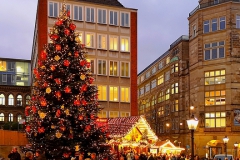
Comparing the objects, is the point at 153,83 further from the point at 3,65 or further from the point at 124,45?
the point at 124,45

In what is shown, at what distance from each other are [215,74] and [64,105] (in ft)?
146

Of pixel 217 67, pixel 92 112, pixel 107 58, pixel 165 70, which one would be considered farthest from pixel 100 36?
pixel 165 70

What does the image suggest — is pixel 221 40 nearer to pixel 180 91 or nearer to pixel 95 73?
pixel 180 91

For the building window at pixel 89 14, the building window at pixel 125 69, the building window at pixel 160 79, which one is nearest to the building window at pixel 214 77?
the building window at pixel 125 69

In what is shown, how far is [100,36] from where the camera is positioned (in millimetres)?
48688

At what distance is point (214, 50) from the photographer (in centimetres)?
6375

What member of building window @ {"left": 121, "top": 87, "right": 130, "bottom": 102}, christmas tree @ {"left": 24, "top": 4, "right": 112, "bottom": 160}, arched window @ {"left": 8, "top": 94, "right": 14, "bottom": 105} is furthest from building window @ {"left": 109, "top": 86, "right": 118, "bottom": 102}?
arched window @ {"left": 8, "top": 94, "right": 14, "bottom": 105}

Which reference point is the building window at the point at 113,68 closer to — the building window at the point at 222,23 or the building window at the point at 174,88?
the building window at the point at 222,23

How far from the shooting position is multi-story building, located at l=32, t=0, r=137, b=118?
4776cm

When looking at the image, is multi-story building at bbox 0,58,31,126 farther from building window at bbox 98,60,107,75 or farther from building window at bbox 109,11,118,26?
building window at bbox 109,11,118,26

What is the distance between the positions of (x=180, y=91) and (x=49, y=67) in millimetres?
53720

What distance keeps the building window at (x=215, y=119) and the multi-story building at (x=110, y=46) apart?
1888 cm

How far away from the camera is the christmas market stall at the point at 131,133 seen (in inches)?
1179

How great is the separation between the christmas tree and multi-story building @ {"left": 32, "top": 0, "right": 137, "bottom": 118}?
80.1ft
